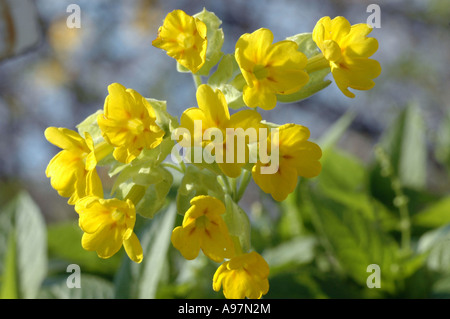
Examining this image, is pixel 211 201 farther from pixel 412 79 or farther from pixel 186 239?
pixel 412 79

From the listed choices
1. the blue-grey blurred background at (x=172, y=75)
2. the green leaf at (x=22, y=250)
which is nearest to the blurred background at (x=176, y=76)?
the blue-grey blurred background at (x=172, y=75)

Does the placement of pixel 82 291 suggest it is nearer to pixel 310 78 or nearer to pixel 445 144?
pixel 310 78

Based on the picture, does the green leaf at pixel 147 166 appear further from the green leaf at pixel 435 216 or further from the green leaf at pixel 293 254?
the green leaf at pixel 435 216

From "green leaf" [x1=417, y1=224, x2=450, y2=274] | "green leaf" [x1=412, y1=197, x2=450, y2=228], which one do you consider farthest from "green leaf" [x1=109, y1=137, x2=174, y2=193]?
"green leaf" [x1=412, y1=197, x2=450, y2=228]

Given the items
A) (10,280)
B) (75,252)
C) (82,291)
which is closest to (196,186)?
(82,291)

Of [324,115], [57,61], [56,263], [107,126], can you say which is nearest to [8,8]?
[107,126]

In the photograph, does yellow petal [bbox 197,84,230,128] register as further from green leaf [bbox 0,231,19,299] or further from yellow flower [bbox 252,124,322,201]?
green leaf [bbox 0,231,19,299]
